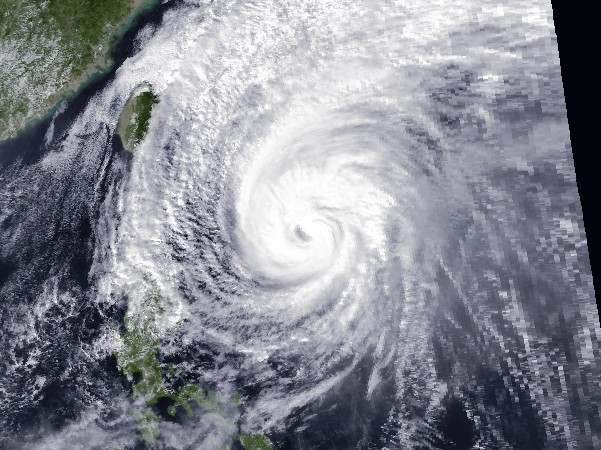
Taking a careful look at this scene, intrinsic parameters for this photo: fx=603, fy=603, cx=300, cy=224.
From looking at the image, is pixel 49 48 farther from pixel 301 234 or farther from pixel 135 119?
pixel 301 234

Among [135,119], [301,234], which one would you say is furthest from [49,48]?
[301,234]

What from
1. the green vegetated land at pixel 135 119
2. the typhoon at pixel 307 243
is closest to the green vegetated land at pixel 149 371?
the typhoon at pixel 307 243

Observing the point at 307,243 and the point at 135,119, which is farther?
the point at 135,119

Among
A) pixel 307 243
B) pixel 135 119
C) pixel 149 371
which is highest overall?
pixel 135 119

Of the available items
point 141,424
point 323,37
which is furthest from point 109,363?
point 323,37

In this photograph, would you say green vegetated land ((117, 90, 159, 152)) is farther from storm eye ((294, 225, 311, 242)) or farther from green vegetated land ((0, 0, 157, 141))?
storm eye ((294, 225, 311, 242))

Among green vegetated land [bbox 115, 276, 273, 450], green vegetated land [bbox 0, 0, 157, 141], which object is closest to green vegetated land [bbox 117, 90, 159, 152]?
green vegetated land [bbox 0, 0, 157, 141]

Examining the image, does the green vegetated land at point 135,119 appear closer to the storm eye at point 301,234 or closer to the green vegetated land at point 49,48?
the green vegetated land at point 49,48
